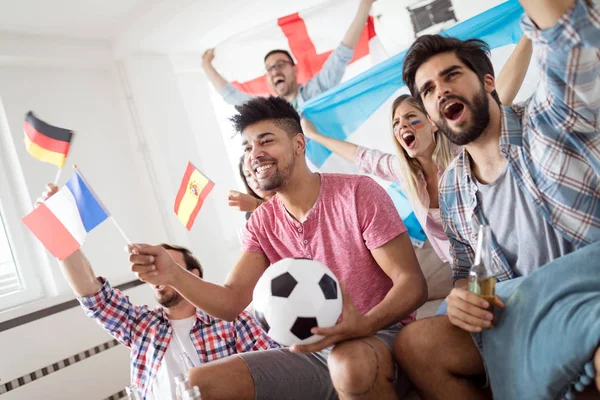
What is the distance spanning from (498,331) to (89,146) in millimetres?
3079

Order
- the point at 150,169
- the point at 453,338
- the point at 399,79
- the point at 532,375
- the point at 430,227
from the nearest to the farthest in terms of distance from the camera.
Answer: the point at 532,375, the point at 453,338, the point at 430,227, the point at 399,79, the point at 150,169

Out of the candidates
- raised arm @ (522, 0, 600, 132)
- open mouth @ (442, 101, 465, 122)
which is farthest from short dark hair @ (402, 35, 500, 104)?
raised arm @ (522, 0, 600, 132)

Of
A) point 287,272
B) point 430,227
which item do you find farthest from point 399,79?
point 287,272

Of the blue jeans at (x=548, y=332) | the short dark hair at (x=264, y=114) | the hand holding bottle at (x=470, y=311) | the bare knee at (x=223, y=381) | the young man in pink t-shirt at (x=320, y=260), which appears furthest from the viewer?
the short dark hair at (x=264, y=114)

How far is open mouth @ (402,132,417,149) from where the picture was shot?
2.11 meters

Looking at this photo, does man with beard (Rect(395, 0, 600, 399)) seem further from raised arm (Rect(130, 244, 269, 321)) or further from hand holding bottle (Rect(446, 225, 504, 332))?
raised arm (Rect(130, 244, 269, 321))

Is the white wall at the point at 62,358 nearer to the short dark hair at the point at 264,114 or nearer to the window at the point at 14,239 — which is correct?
the window at the point at 14,239

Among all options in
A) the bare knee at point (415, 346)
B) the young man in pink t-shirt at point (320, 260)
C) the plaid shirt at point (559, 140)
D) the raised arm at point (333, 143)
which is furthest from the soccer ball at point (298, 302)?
the raised arm at point (333, 143)

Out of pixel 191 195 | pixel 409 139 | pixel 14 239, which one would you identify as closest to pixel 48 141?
pixel 191 195

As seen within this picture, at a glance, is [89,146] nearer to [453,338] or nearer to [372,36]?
[372,36]

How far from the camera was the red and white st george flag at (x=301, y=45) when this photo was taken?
271 cm

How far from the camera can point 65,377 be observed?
103 inches

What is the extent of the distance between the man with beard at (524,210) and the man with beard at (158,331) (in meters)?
0.90

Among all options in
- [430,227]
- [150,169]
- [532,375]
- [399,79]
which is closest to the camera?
[532,375]
